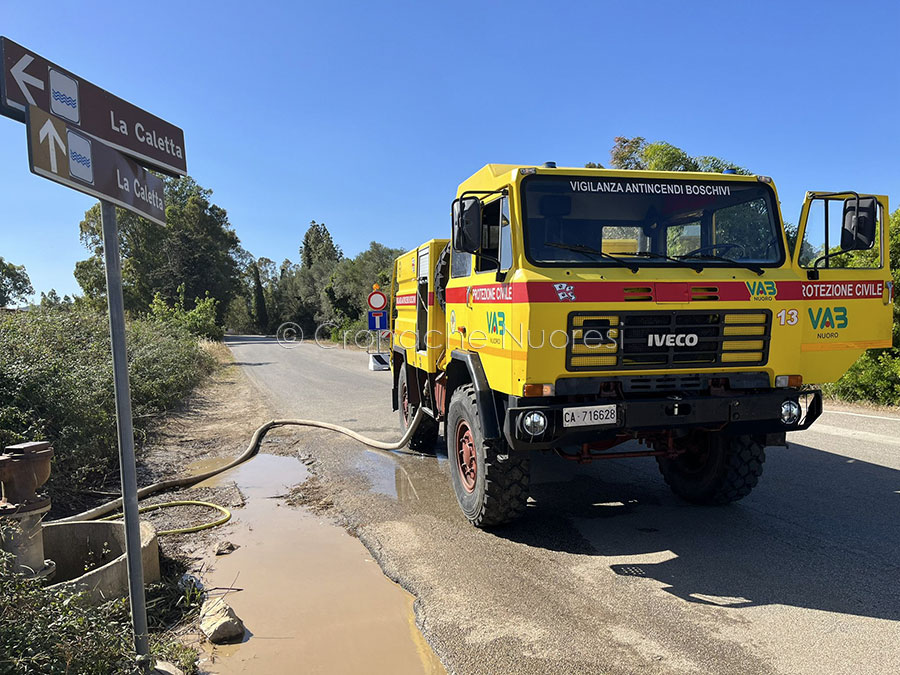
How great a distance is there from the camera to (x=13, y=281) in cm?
6444

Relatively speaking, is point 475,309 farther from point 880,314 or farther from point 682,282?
point 880,314

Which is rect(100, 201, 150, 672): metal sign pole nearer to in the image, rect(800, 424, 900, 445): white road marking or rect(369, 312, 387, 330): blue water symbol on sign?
rect(800, 424, 900, 445): white road marking

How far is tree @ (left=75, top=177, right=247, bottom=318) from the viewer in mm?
55438

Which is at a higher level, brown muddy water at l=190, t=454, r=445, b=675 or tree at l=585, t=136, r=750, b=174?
tree at l=585, t=136, r=750, b=174

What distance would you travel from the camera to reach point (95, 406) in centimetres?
667

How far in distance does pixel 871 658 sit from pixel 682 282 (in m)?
2.41

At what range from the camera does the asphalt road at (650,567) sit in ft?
9.93

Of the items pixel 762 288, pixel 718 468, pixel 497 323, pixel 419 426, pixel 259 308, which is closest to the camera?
Result: pixel 762 288

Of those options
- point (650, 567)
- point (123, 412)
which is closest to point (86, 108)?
point (123, 412)

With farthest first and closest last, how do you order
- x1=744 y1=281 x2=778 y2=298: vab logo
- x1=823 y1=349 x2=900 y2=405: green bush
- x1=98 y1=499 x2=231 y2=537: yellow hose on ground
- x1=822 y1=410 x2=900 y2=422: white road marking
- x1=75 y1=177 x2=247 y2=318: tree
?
1. x1=75 y1=177 x2=247 y2=318: tree
2. x1=823 y1=349 x2=900 y2=405: green bush
3. x1=822 y1=410 x2=900 y2=422: white road marking
4. x1=98 y1=499 x2=231 y2=537: yellow hose on ground
5. x1=744 y1=281 x2=778 y2=298: vab logo

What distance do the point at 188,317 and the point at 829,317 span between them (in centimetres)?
2910

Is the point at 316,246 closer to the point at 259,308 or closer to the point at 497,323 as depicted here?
the point at 259,308

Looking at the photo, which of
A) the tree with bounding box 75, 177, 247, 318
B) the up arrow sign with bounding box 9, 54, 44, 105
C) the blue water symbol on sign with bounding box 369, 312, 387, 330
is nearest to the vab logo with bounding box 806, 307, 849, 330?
the up arrow sign with bounding box 9, 54, 44, 105

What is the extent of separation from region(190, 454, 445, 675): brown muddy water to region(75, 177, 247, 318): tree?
55374 mm
